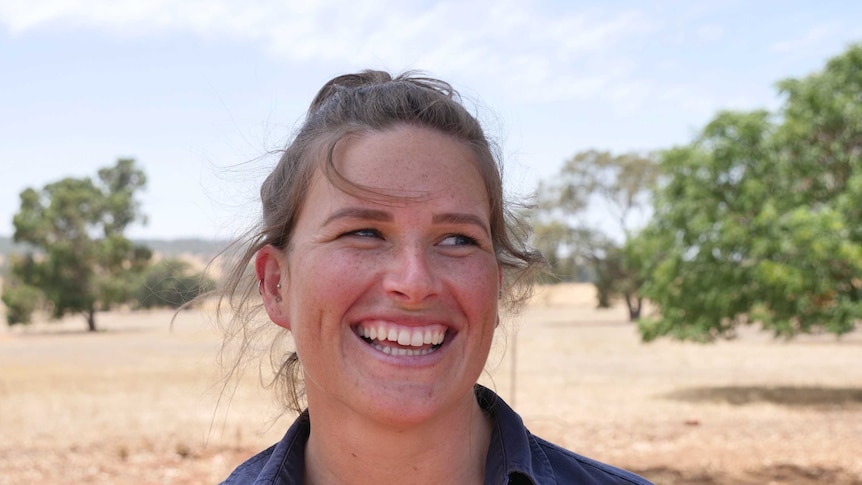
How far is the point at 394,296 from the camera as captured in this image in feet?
5.21

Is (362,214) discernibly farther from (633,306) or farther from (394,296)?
(633,306)

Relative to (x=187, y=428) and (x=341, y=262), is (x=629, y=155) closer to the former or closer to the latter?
(x=187, y=428)

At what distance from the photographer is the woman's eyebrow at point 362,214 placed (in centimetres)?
162

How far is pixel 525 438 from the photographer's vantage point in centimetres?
175

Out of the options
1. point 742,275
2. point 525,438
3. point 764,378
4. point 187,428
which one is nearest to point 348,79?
point 525,438

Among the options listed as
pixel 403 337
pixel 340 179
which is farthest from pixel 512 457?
pixel 340 179

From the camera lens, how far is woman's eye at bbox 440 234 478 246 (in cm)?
166

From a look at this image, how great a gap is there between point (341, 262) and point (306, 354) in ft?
0.65

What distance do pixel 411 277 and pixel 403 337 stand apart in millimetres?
114

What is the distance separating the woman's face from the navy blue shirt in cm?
16

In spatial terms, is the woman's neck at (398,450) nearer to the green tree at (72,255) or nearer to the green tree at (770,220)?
the green tree at (770,220)

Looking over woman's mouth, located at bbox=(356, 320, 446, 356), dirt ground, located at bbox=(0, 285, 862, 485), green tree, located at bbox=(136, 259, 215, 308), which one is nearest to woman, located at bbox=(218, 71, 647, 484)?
woman's mouth, located at bbox=(356, 320, 446, 356)

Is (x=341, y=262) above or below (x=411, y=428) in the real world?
above

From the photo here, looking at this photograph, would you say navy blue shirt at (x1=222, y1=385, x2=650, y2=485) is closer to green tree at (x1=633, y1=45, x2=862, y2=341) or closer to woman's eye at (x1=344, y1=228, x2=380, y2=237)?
woman's eye at (x1=344, y1=228, x2=380, y2=237)
